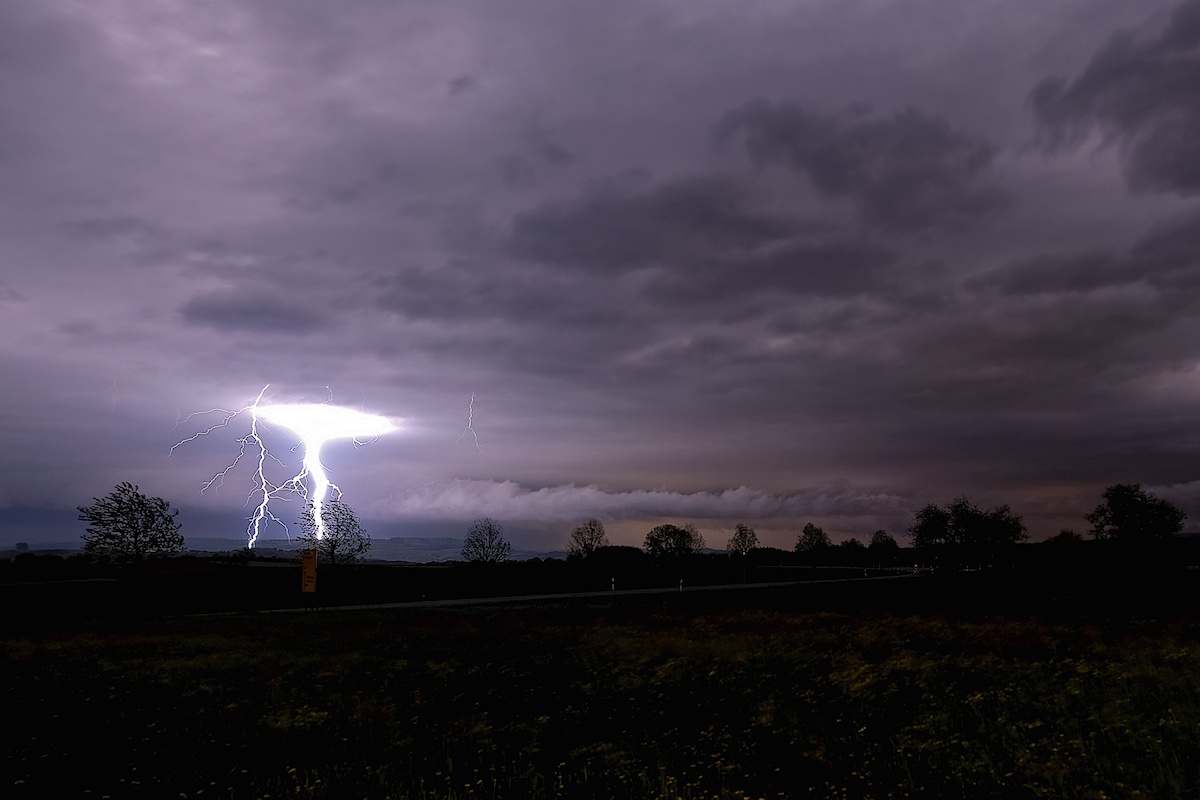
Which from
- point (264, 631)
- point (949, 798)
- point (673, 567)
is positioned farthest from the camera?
point (673, 567)

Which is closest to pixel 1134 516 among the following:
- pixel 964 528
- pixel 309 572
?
pixel 964 528

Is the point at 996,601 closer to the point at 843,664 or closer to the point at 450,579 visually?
the point at 843,664

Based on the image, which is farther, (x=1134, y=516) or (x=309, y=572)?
(x=1134, y=516)

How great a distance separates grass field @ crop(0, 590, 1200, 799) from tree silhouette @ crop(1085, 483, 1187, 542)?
10639 cm

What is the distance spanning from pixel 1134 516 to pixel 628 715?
429 feet

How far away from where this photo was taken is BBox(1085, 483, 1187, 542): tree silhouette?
375 feet

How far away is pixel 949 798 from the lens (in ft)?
39.0

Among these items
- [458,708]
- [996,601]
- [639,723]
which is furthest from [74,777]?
[996,601]

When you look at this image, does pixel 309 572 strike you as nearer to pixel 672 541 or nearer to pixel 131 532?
pixel 131 532

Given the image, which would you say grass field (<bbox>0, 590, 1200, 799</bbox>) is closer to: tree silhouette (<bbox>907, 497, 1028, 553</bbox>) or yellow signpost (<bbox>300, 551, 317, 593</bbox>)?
yellow signpost (<bbox>300, 551, 317, 593</bbox>)

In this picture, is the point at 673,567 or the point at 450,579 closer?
the point at 450,579

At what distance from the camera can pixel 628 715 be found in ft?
61.0

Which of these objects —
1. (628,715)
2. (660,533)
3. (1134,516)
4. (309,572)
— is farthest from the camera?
(660,533)

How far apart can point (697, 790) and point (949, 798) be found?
4250 mm
